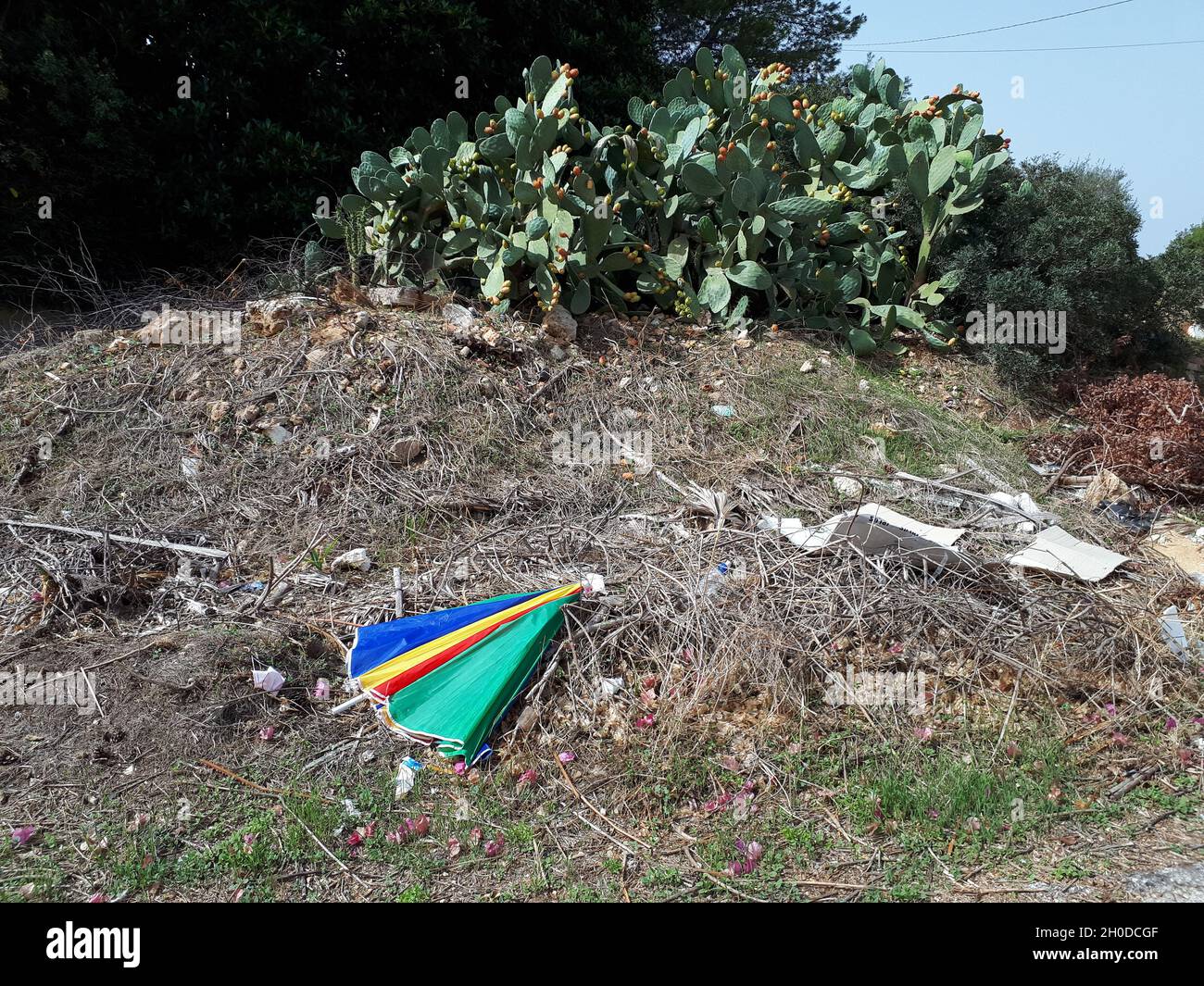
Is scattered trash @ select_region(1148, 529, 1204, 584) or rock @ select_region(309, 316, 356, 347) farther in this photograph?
rock @ select_region(309, 316, 356, 347)

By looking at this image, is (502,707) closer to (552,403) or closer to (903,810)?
(903,810)

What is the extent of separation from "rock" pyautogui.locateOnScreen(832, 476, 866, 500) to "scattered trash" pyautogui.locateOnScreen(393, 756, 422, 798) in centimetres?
249

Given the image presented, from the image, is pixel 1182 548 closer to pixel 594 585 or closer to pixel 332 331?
pixel 594 585

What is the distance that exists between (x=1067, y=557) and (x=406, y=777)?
2973 mm

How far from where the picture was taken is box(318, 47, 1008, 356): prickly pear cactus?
217 inches

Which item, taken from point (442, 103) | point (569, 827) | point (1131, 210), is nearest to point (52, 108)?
point (442, 103)

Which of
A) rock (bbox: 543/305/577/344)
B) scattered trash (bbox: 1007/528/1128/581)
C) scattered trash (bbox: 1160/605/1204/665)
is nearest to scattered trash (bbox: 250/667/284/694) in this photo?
rock (bbox: 543/305/577/344)

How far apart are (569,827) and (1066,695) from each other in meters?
1.95

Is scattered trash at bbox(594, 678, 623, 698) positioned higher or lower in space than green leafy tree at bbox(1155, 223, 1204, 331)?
lower

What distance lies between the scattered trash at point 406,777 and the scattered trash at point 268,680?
0.56 meters

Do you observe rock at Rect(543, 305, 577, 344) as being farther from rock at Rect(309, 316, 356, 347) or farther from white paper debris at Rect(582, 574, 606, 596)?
white paper debris at Rect(582, 574, 606, 596)

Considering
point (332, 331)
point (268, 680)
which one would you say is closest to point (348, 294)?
point (332, 331)

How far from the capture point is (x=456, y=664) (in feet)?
10.7

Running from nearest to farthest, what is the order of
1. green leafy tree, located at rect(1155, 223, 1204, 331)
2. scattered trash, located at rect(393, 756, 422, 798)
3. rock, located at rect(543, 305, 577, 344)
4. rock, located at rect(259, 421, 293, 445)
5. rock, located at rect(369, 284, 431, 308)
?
1. scattered trash, located at rect(393, 756, 422, 798)
2. rock, located at rect(259, 421, 293, 445)
3. rock, located at rect(543, 305, 577, 344)
4. rock, located at rect(369, 284, 431, 308)
5. green leafy tree, located at rect(1155, 223, 1204, 331)
